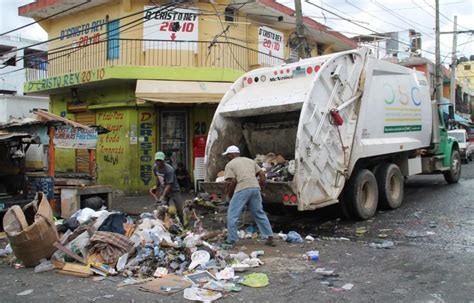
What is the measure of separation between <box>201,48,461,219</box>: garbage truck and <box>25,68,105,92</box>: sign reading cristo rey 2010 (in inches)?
240

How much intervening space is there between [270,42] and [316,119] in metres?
9.27

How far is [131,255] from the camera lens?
618cm

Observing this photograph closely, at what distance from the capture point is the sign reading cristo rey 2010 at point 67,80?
45.1ft

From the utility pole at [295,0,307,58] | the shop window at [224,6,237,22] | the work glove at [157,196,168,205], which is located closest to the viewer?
the work glove at [157,196,168,205]

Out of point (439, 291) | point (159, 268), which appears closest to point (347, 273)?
point (439, 291)

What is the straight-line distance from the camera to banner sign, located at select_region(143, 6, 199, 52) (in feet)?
46.1

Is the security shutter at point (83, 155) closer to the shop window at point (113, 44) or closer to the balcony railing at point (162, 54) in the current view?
the balcony railing at point (162, 54)

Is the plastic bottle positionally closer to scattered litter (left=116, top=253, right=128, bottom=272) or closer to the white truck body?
scattered litter (left=116, top=253, right=128, bottom=272)

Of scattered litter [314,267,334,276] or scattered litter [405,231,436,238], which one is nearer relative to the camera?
scattered litter [314,267,334,276]

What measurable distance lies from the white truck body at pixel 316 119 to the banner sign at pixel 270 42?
21.6ft

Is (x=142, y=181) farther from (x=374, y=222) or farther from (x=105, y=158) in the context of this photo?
(x=374, y=222)

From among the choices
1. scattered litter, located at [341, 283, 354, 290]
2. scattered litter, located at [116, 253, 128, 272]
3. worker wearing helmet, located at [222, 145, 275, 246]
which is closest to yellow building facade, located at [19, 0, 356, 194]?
worker wearing helmet, located at [222, 145, 275, 246]

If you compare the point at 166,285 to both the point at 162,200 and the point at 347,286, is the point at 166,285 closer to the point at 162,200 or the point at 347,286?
the point at 347,286

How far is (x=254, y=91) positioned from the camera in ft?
28.6
